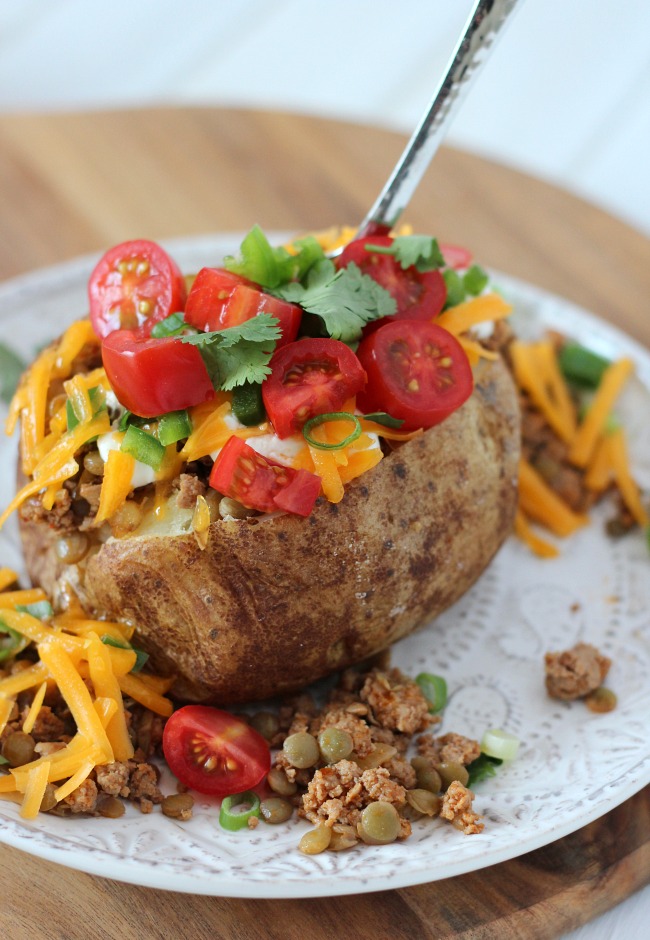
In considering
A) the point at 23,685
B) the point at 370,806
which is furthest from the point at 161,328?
the point at 370,806

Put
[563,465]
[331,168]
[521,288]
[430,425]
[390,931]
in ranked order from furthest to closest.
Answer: [331,168]
[521,288]
[563,465]
[430,425]
[390,931]

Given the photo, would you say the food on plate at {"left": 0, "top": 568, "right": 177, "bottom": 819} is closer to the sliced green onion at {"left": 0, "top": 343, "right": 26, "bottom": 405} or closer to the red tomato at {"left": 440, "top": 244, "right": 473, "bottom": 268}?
the sliced green onion at {"left": 0, "top": 343, "right": 26, "bottom": 405}

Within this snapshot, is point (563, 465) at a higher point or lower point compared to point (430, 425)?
lower

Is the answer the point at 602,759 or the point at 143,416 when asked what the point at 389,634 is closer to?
the point at 602,759

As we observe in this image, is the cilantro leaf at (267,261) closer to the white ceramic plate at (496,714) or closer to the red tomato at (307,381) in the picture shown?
the red tomato at (307,381)

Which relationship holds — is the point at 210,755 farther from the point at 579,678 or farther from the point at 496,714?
the point at 579,678

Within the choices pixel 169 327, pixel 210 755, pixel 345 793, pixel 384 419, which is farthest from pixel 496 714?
pixel 169 327

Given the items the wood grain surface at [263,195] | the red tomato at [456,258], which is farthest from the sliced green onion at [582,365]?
the red tomato at [456,258]
